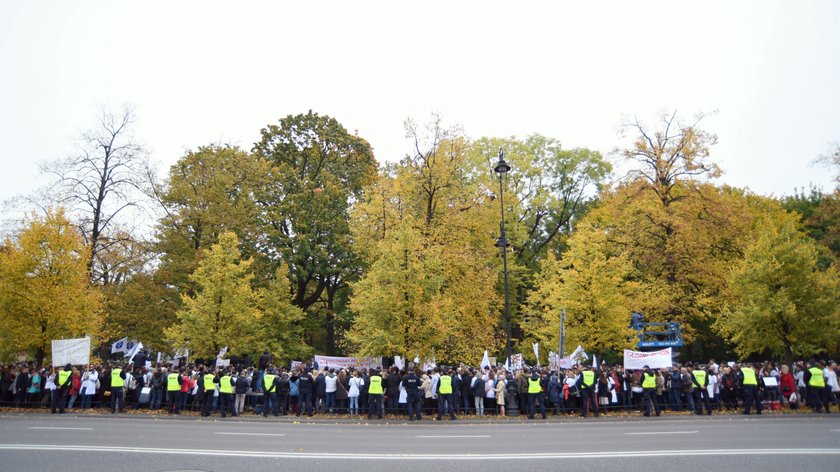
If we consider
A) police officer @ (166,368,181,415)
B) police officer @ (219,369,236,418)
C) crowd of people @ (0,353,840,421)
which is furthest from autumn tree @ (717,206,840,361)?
police officer @ (166,368,181,415)

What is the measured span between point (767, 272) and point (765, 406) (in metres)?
5.92

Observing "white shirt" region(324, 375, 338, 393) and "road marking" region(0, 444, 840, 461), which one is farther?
"white shirt" region(324, 375, 338, 393)

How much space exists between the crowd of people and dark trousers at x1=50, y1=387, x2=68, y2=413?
47 millimetres

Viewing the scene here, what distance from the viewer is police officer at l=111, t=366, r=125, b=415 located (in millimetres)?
23203

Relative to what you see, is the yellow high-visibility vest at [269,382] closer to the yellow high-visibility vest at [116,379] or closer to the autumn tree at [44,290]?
the yellow high-visibility vest at [116,379]

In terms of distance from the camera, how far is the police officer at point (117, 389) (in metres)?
23.2

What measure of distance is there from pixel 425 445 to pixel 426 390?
9.19 m

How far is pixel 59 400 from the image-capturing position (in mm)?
24016

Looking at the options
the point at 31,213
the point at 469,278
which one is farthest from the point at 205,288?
the point at 469,278

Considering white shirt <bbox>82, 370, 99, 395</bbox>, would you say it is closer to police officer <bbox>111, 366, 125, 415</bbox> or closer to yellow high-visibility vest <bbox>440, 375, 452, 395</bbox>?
police officer <bbox>111, 366, 125, 415</bbox>

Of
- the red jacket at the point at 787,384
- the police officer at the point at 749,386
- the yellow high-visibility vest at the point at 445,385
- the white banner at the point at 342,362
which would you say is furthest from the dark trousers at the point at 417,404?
the red jacket at the point at 787,384

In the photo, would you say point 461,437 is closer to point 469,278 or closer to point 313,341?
point 469,278

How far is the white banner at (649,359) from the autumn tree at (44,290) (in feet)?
82.9

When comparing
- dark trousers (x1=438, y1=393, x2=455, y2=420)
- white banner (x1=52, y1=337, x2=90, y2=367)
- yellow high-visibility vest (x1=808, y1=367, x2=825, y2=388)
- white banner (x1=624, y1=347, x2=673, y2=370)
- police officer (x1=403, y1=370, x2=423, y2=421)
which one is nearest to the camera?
yellow high-visibility vest (x1=808, y1=367, x2=825, y2=388)
